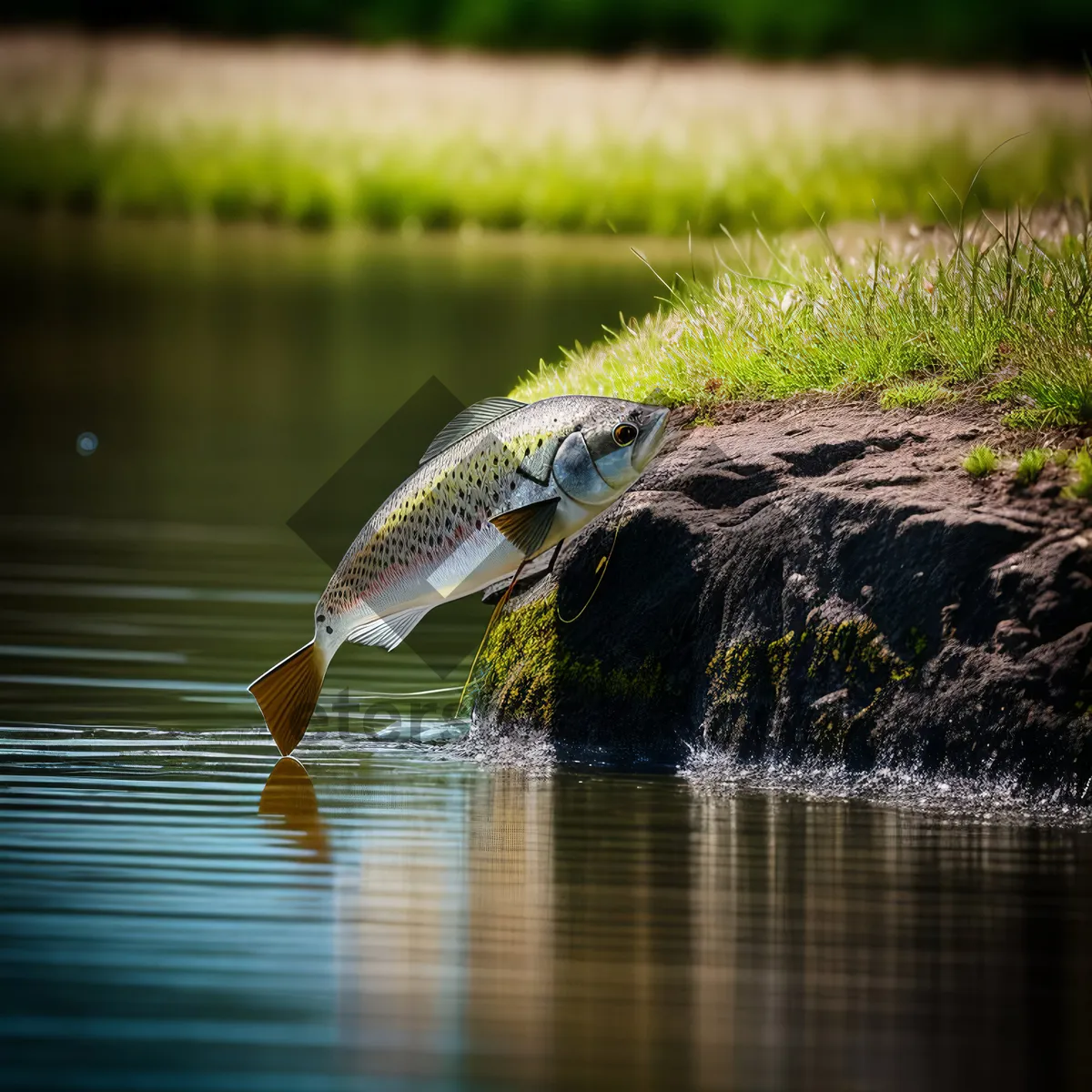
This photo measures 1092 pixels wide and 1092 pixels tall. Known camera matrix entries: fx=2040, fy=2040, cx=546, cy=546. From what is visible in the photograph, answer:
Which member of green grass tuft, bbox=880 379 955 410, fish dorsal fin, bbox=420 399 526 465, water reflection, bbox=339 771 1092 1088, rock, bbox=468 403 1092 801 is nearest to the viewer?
water reflection, bbox=339 771 1092 1088

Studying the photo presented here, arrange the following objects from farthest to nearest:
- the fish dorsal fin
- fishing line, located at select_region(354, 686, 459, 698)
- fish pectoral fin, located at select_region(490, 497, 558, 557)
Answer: fishing line, located at select_region(354, 686, 459, 698) → the fish dorsal fin → fish pectoral fin, located at select_region(490, 497, 558, 557)

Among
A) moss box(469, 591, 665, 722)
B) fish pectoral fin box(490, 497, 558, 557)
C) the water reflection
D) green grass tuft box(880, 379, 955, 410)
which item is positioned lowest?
the water reflection

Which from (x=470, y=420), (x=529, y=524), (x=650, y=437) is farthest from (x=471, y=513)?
(x=650, y=437)

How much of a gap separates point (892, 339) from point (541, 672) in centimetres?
186

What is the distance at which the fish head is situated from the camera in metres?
6.89

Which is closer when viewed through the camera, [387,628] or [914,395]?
[387,628]

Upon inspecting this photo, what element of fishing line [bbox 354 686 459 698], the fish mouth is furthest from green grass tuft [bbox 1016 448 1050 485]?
fishing line [bbox 354 686 459 698]

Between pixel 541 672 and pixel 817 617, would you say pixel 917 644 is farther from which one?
pixel 541 672

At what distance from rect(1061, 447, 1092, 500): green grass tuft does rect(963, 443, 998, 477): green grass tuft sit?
0.32 metres

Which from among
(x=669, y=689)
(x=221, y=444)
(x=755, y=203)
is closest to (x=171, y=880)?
(x=669, y=689)

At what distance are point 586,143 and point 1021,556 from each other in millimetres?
30802

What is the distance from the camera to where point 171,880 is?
533 centimetres

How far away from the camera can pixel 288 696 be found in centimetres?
720
